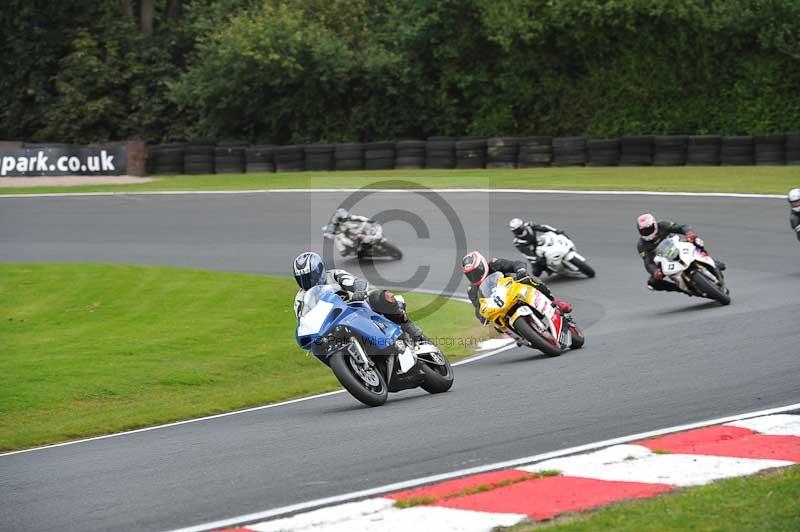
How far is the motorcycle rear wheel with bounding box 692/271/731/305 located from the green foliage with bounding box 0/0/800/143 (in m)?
20.5

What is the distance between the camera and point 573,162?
32.0 m

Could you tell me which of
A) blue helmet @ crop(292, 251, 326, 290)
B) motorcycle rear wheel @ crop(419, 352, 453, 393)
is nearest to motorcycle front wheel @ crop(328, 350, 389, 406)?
motorcycle rear wheel @ crop(419, 352, 453, 393)

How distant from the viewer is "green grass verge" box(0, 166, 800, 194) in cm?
2675

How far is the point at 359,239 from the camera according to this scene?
20969mm

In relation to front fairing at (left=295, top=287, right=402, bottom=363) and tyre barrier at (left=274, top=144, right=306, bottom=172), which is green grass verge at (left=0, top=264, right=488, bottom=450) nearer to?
front fairing at (left=295, top=287, right=402, bottom=363)

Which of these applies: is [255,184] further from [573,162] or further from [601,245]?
[601,245]

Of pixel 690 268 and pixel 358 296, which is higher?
pixel 358 296

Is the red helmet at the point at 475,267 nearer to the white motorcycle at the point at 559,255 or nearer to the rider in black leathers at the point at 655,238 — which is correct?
the rider in black leathers at the point at 655,238

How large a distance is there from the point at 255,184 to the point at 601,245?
530 inches

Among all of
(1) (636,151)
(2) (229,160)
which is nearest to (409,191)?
(1) (636,151)

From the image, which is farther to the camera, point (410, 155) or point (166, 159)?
point (166, 159)

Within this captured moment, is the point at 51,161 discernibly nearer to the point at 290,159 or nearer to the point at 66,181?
the point at 66,181

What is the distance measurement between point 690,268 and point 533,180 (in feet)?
50.6

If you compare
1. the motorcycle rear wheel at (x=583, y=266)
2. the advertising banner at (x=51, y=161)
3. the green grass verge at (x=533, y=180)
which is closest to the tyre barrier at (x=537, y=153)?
the green grass verge at (x=533, y=180)
